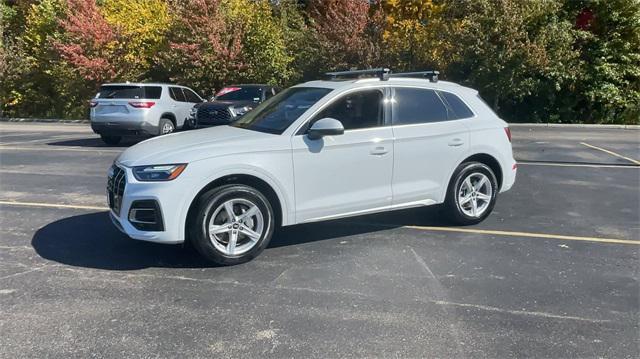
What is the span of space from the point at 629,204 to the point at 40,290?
726 centimetres

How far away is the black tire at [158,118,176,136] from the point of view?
1501 cm

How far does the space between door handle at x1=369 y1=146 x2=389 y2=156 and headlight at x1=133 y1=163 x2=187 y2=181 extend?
1.90m

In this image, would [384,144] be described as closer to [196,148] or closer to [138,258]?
[196,148]

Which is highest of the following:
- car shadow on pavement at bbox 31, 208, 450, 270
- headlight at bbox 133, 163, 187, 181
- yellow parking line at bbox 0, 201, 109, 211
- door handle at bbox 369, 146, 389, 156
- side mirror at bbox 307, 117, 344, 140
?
side mirror at bbox 307, 117, 344, 140

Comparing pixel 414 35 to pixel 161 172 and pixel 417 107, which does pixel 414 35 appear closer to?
pixel 417 107

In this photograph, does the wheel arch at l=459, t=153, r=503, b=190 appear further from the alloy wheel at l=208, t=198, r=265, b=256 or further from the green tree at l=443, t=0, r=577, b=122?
the green tree at l=443, t=0, r=577, b=122

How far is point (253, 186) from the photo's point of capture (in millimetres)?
5137

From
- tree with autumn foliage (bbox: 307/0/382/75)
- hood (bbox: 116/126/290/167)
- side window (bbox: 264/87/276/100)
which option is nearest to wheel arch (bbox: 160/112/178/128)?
side window (bbox: 264/87/276/100)

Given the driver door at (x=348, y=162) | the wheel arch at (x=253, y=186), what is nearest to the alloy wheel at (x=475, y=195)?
the driver door at (x=348, y=162)

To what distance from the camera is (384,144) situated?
18.5ft

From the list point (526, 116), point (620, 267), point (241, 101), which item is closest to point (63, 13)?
point (241, 101)

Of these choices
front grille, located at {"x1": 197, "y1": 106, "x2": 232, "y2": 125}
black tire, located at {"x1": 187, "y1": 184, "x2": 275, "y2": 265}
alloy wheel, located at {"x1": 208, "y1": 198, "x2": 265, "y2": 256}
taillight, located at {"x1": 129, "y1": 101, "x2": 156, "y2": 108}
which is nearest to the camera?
black tire, located at {"x1": 187, "y1": 184, "x2": 275, "y2": 265}

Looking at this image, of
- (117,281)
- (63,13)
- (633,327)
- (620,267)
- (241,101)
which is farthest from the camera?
(63,13)

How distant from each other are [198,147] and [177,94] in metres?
11.8
